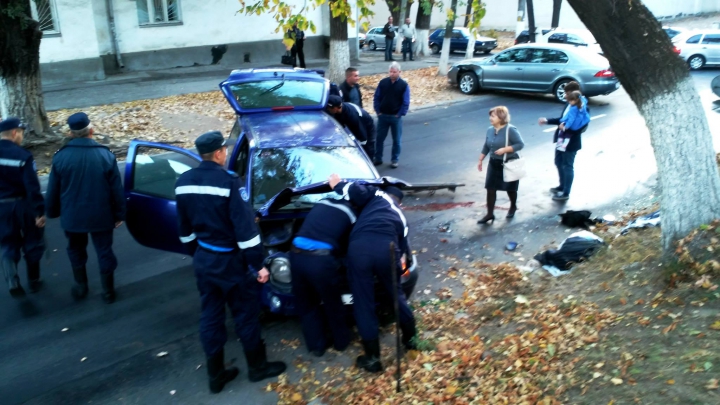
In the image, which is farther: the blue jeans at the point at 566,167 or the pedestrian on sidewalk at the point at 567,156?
the blue jeans at the point at 566,167

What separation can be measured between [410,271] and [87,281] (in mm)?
3374

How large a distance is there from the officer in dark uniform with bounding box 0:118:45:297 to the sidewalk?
9434 mm

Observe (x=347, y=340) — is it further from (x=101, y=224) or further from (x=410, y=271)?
(x=101, y=224)

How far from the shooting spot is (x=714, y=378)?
339 centimetres

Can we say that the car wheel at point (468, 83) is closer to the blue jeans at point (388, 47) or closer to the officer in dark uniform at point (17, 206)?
the blue jeans at point (388, 47)

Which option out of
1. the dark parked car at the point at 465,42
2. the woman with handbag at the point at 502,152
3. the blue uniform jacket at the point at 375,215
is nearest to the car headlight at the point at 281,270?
the blue uniform jacket at the point at 375,215

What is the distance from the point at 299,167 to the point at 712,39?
21.2m

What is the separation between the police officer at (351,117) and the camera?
8133 millimetres

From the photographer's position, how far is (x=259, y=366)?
4582 mm

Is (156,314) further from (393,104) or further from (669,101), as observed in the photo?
(393,104)

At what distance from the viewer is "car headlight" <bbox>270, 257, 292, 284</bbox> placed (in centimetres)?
492

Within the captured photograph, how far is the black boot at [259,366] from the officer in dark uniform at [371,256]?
2.19 ft

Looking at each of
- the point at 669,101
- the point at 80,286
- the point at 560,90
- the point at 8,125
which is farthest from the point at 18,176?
the point at 560,90

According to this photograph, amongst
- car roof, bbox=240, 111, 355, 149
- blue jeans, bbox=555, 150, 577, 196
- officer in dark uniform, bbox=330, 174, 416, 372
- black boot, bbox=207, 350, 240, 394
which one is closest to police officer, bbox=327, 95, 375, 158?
car roof, bbox=240, 111, 355, 149
